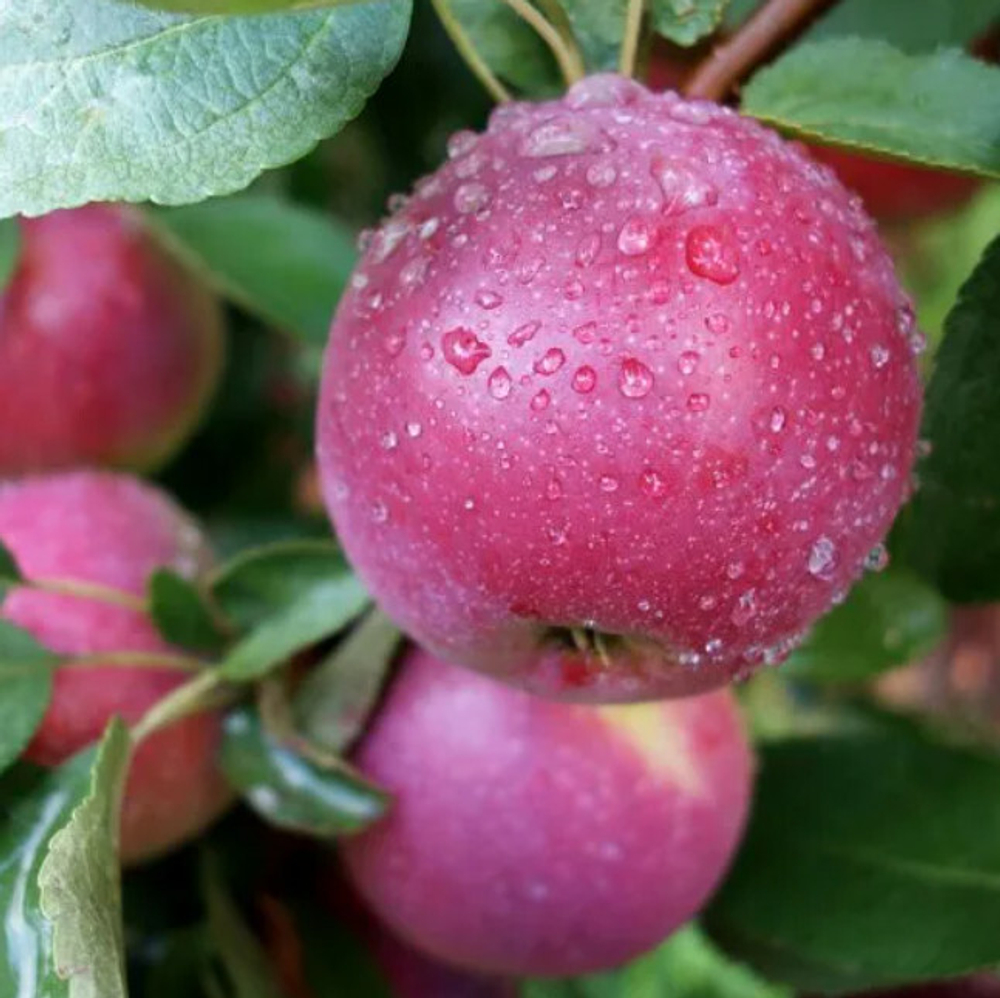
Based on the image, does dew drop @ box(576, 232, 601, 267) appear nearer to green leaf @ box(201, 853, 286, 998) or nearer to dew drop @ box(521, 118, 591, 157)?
dew drop @ box(521, 118, 591, 157)

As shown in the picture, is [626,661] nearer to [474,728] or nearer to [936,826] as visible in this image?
[474,728]

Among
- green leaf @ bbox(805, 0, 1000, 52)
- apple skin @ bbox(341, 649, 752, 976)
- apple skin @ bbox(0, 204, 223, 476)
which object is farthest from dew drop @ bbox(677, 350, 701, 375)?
apple skin @ bbox(0, 204, 223, 476)

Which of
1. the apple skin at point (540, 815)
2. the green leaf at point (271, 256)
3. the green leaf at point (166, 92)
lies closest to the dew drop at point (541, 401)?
the green leaf at point (166, 92)

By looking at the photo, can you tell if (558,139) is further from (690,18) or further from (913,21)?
(913,21)

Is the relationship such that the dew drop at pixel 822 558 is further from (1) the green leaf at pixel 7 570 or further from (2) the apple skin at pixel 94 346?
(2) the apple skin at pixel 94 346

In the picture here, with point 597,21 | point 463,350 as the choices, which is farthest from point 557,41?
point 463,350
